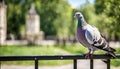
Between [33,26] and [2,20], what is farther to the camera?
[33,26]

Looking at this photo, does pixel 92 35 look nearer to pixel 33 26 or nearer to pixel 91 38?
pixel 91 38

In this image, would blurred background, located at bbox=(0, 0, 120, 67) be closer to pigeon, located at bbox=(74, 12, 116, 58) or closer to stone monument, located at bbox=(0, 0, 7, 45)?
stone monument, located at bbox=(0, 0, 7, 45)

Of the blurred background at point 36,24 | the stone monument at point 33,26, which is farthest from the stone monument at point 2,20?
the stone monument at point 33,26

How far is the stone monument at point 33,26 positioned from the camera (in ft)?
131

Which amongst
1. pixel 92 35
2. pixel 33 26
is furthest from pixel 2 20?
pixel 92 35

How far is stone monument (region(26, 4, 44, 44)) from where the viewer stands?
131 feet

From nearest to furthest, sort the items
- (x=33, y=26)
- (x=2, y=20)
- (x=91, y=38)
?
(x=91, y=38) → (x=2, y=20) → (x=33, y=26)

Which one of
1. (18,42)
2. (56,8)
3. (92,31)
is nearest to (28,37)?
(18,42)

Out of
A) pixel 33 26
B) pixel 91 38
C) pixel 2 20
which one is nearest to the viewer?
pixel 91 38

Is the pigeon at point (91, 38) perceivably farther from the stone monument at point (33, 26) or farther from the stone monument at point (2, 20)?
the stone monument at point (33, 26)

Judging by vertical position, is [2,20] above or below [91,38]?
above

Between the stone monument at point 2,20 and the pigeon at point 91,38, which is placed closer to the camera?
the pigeon at point 91,38

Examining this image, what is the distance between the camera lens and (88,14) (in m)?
48.7

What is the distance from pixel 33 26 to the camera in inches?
1634
